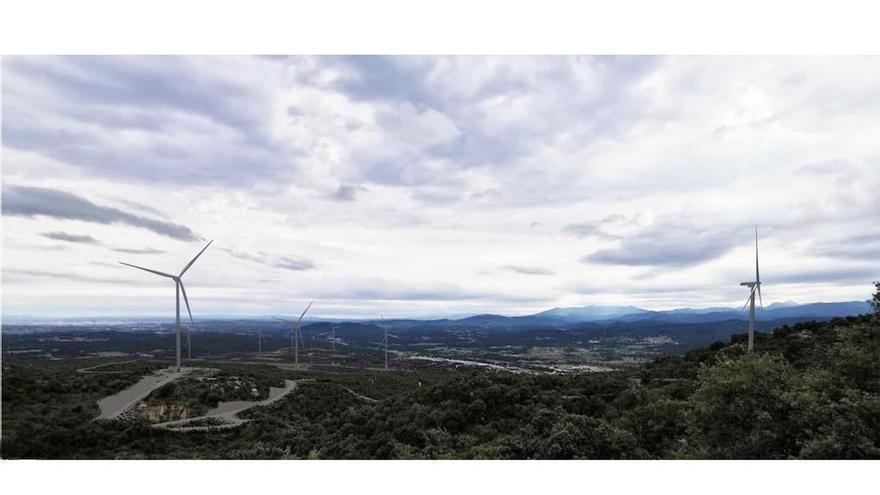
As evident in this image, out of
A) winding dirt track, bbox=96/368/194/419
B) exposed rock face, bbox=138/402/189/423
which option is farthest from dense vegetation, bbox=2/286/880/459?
exposed rock face, bbox=138/402/189/423

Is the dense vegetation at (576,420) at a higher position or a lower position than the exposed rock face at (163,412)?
higher

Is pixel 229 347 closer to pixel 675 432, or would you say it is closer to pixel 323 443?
pixel 323 443

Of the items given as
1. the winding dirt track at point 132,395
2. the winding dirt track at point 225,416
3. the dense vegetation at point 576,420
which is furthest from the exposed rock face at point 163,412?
the dense vegetation at point 576,420

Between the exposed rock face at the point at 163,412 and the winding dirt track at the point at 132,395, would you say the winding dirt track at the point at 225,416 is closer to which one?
the exposed rock face at the point at 163,412

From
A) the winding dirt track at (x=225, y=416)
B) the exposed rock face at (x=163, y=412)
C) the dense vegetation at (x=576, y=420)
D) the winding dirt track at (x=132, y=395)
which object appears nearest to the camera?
the dense vegetation at (x=576, y=420)

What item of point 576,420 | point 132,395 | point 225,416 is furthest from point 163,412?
point 576,420

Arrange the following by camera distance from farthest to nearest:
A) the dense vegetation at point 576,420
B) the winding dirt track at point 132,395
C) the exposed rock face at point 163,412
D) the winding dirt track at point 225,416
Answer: the exposed rock face at point 163,412
the winding dirt track at point 132,395
the winding dirt track at point 225,416
the dense vegetation at point 576,420

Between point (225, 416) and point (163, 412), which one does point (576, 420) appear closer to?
point (225, 416)

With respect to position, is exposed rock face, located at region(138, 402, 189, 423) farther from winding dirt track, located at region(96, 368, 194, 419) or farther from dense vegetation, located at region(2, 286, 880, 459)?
dense vegetation, located at region(2, 286, 880, 459)
